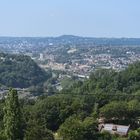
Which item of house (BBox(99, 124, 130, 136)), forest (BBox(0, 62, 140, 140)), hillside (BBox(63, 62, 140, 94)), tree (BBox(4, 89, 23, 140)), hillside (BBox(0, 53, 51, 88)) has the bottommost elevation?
hillside (BBox(0, 53, 51, 88))

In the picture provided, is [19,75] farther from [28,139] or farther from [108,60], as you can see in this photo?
[28,139]

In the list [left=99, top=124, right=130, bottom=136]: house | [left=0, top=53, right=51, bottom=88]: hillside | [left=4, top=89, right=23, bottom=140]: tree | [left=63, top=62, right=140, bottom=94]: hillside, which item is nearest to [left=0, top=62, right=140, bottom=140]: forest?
[left=4, top=89, right=23, bottom=140]: tree

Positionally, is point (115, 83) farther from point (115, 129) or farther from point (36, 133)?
point (36, 133)

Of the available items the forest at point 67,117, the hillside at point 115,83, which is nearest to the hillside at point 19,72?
the hillside at point 115,83

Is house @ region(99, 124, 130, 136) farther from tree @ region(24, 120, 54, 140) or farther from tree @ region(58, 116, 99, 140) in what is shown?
tree @ region(24, 120, 54, 140)

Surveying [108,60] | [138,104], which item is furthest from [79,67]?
[138,104]
